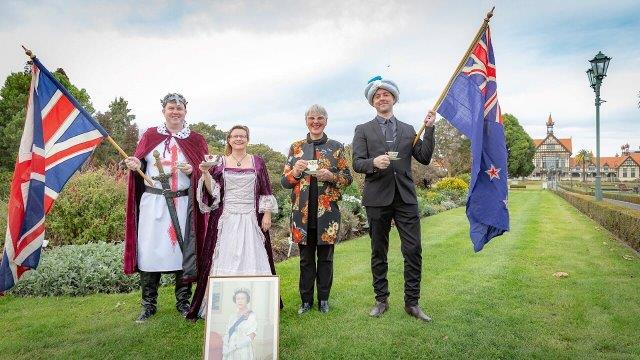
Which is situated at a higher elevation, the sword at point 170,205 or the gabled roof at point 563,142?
the gabled roof at point 563,142

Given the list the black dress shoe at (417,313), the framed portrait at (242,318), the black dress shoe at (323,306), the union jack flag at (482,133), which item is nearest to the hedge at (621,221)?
the union jack flag at (482,133)

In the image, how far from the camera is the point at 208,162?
4047 millimetres

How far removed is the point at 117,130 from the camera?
3547cm

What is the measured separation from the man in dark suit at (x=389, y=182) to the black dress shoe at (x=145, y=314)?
2.49 meters

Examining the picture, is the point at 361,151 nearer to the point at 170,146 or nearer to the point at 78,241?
the point at 170,146

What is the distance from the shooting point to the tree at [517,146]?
65.5 metres

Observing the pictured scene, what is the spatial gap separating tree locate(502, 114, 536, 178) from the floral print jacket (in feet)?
215

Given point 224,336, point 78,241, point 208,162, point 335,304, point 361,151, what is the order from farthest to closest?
1. point 78,241
2. point 335,304
3. point 361,151
4. point 208,162
5. point 224,336

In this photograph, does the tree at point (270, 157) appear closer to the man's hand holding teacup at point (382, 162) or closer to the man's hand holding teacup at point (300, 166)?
the man's hand holding teacup at point (300, 166)

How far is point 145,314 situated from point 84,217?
5428 millimetres

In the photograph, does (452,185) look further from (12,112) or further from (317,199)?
(12,112)

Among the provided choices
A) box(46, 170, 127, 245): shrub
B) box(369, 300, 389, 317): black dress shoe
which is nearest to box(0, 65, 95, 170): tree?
box(46, 170, 127, 245): shrub

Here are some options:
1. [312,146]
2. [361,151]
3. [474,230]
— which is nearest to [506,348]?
[474,230]

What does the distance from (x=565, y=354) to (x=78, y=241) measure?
893 cm
